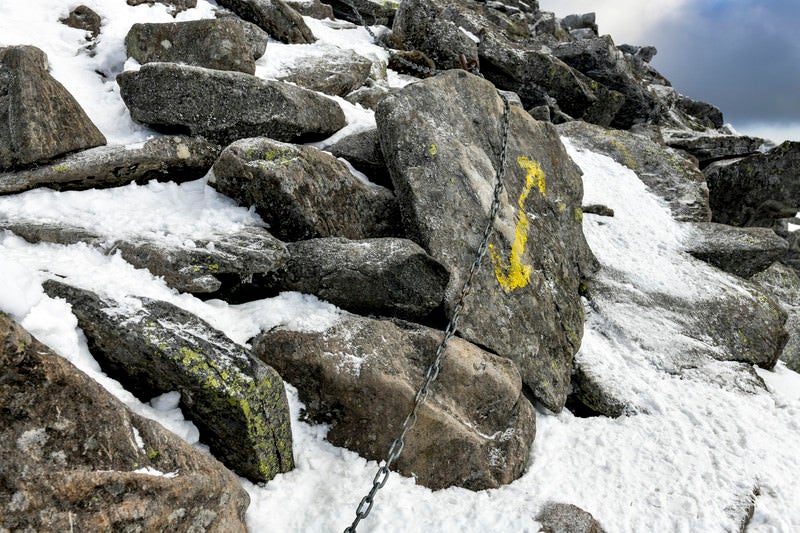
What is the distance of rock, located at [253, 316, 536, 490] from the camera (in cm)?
680

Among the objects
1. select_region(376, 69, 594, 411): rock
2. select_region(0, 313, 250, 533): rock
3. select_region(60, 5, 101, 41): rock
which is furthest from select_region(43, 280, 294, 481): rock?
select_region(60, 5, 101, 41): rock

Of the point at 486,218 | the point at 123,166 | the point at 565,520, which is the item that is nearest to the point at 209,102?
the point at 123,166

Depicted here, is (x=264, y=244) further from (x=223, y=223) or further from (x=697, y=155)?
(x=697, y=155)

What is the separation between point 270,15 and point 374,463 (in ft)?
47.7

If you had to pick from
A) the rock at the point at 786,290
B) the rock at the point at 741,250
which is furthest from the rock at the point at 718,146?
the rock at the point at 741,250

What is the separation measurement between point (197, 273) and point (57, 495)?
12.5ft

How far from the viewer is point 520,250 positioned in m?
10.1

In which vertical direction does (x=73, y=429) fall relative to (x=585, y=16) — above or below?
below

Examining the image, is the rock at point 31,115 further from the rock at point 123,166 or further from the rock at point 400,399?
the rock at point 400,399

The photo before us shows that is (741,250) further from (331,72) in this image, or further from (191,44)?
(191,44)

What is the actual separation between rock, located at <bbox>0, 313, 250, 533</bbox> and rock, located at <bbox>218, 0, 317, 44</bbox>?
14.3m

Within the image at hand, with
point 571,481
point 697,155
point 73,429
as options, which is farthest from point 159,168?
point 697,155

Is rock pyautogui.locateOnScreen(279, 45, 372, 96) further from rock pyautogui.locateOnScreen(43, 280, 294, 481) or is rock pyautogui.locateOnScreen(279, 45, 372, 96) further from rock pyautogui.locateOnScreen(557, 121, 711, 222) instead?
rock pyautogui.locateOnScreen(557, 121, 711, 222)

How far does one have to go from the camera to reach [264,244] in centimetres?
772
